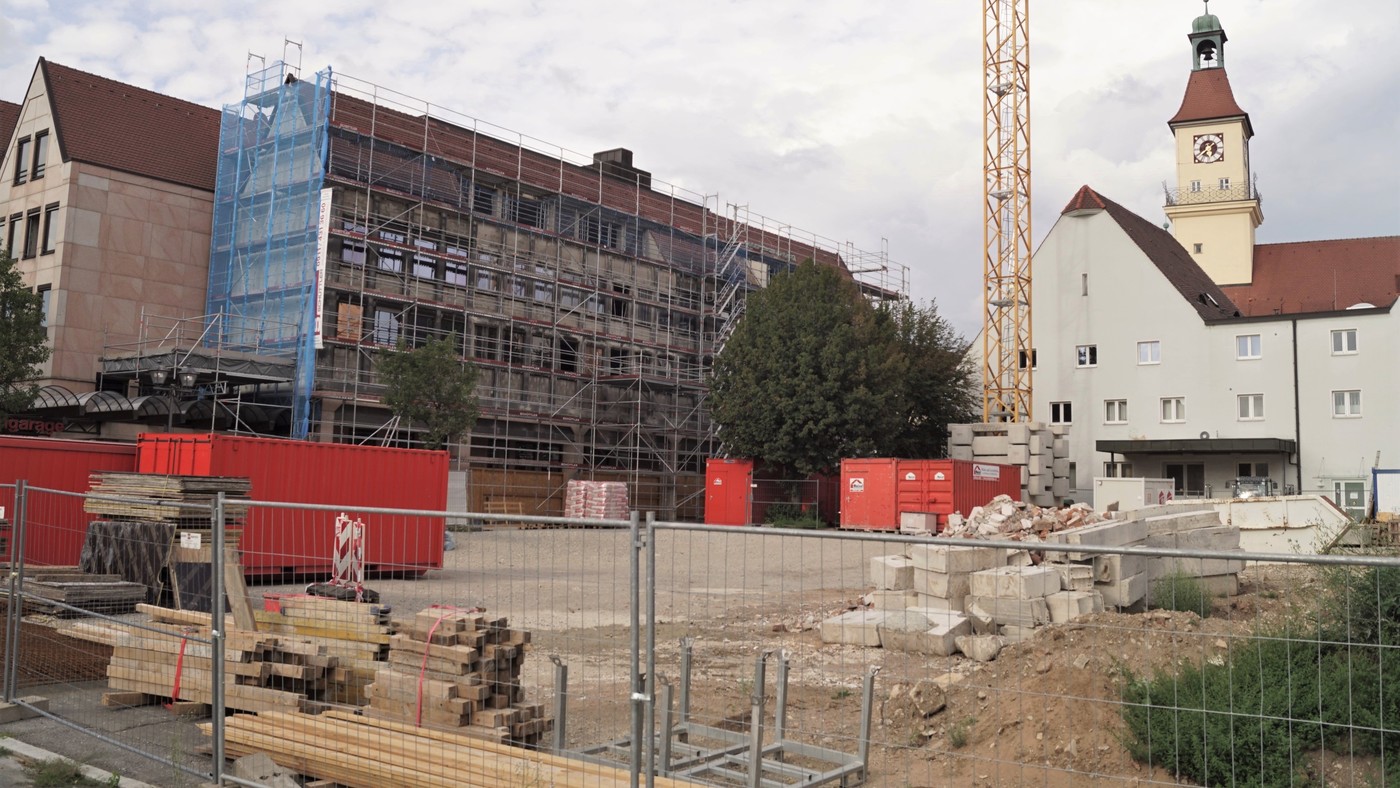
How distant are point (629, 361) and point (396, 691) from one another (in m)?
38.2

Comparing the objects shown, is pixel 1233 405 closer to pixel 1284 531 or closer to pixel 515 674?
pixel 1284 531

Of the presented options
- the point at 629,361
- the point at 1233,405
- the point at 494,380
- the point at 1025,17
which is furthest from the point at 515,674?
the point at 1025,17

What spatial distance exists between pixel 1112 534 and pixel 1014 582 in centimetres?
276

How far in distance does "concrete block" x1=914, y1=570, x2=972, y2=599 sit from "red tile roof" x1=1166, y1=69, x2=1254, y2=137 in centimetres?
5517

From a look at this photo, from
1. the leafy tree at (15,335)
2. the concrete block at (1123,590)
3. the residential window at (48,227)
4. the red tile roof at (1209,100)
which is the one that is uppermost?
the red tile roof at (1209,100)

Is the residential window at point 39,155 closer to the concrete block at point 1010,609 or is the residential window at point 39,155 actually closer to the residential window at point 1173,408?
the concrete block at point 1010,609

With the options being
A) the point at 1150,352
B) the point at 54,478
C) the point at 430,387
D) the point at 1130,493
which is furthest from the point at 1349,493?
the point at 54,478

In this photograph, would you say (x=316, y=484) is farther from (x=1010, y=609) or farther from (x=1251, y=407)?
(x=1251, y=407)

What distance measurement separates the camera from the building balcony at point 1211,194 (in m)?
57.6

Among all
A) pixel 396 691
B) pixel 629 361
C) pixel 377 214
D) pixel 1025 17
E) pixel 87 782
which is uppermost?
pixel 1025 17

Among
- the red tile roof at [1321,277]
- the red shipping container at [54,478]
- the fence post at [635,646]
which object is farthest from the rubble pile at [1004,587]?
the red tile roof at [1321,277]

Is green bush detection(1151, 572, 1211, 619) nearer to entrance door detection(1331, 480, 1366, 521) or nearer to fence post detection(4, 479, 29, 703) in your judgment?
fence post detection(4, 479, 29, 703)

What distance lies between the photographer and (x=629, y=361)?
44.7 m

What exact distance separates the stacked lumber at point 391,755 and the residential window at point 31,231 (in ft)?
122
